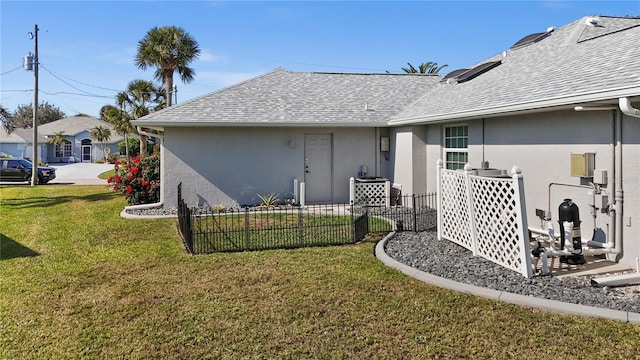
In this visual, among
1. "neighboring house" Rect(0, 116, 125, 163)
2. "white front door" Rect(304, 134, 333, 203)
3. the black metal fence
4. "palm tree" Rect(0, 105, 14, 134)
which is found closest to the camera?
the black metal fence

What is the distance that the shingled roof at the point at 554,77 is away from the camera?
6.35 metres

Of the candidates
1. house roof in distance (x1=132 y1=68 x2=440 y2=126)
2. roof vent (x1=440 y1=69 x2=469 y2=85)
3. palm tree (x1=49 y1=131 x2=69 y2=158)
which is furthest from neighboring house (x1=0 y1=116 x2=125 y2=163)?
roof vent (x1=440 y1=69 x2=469 y2=85)

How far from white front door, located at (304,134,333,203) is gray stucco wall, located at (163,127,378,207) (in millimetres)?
149

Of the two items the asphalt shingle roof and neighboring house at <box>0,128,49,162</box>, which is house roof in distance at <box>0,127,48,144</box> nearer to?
neighboring house at <box>0,128,49,162</box>

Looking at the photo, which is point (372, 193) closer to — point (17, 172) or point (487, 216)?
point (487, 216)

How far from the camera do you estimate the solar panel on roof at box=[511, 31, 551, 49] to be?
40.2 feet

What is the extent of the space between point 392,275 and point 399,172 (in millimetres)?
7397

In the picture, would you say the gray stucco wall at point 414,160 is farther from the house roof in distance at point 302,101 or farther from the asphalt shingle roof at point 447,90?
the house roof in distance at point 302,101

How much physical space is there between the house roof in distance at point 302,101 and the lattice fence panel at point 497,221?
6.96 metres

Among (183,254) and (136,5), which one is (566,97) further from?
(136,5)

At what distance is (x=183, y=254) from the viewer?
291 inches

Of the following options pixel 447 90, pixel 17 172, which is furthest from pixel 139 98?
pixel 447 90

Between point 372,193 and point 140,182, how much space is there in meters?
7.57

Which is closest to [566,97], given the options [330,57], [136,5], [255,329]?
[255,329]
